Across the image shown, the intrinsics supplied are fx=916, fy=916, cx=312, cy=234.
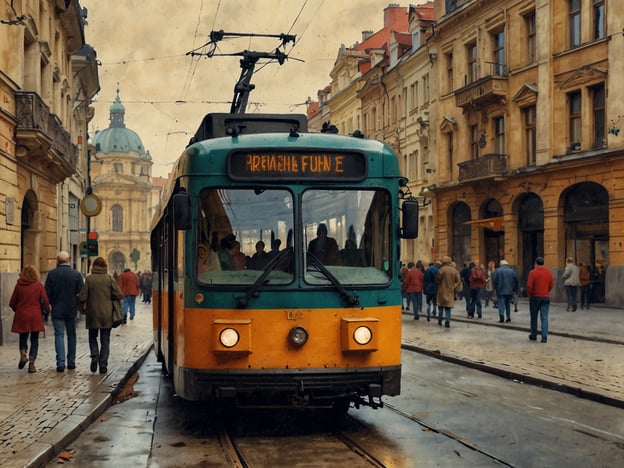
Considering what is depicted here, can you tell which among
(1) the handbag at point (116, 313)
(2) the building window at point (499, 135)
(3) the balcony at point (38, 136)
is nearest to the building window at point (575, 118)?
(2) the building window at point (499, 135)

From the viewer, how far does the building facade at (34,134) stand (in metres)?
20.3

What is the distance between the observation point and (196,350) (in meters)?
8.33

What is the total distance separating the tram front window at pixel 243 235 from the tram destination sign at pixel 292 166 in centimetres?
17

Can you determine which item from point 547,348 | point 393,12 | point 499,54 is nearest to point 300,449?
point 547,348

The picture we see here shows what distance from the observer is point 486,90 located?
38250mm

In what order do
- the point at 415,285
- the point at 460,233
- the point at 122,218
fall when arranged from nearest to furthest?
the point at 415,285 < the point at 460,233 < the point at 122,218

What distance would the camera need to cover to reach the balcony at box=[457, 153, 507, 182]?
37.7 metres

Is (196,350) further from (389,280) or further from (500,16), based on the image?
(500,16)

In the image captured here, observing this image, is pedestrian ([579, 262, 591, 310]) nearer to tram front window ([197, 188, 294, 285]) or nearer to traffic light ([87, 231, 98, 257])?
traffic light ([87, 231, 98, 257])

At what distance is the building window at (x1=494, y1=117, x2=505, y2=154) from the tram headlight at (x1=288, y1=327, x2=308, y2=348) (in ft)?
104

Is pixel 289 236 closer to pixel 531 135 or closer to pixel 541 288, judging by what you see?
pixel 541 288

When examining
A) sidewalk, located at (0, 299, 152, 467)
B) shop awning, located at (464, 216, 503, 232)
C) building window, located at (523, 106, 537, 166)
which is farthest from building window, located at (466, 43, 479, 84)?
sidewalk, located at (0, 299, 152, 467)

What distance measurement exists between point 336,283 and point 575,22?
27885 mm

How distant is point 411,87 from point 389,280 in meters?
42.8
